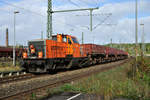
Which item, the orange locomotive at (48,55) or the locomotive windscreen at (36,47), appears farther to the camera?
the locomotive windscreen at (36,47)

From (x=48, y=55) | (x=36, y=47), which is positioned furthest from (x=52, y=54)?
(x=36, y=47)

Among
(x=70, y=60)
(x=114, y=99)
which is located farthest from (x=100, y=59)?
(x=114, y=99)

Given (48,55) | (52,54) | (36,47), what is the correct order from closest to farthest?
1. (48,55)
2. (52,54)
3. (36,47)

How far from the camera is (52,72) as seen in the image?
16.2 m

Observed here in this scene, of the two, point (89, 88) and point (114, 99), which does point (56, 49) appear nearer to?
point (89, 88)

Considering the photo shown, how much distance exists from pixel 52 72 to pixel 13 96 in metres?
8.81

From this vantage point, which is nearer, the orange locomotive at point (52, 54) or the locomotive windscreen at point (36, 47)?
the orange locomotive at point (52, 54)

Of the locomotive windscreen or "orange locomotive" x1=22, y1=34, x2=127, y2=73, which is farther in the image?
the locomotive windscreen

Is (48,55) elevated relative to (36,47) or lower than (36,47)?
lower

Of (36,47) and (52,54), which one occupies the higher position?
(36,47)

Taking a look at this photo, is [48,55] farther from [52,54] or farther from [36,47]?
[36,47]

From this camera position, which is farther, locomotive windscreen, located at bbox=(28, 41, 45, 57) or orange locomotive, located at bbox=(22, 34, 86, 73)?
locomotive windscreen, located at bbox=(28, 41, 45, 57)

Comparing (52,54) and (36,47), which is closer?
(52,54)

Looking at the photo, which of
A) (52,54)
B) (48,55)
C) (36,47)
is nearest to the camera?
(48,55)
